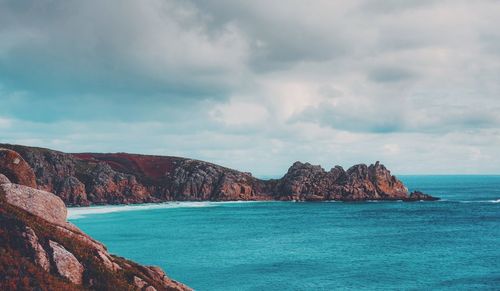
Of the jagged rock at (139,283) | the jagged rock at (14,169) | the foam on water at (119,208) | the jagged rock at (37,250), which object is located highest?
the jagged rock at (14,169)

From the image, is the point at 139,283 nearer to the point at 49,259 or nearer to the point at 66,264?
the point at 66,264

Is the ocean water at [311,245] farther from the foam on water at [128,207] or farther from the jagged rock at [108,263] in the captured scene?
the jagged rock at [108,263]

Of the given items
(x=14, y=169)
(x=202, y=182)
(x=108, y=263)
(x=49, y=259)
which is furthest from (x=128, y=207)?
(x=49, y=259)

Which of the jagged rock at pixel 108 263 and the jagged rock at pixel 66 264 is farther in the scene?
the jagged rock at pixel 108 263

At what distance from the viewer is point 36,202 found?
A: 3369 cm

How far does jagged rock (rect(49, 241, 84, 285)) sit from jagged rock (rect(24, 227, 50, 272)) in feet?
1.60

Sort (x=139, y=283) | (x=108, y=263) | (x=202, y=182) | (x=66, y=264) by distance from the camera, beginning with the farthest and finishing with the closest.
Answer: (x=202, y=182) < (x=108, y=263) < (x=139, y=283) < (x=66, y=264)

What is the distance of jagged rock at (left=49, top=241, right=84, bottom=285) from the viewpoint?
25.5 m

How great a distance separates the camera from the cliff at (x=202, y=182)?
17000cm

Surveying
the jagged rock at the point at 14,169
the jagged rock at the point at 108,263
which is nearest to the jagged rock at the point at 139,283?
the jagged rock at the point at 108,263

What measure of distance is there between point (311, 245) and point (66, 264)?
65.4 meters

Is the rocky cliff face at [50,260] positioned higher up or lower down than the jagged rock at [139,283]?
higher up

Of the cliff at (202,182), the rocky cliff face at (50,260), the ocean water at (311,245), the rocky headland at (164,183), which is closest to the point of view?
the rocky cliff face at (50,260)

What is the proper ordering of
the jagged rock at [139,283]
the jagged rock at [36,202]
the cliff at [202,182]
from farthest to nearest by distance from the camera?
1. the cliff at [202,182]
2. the jagged rock at [36,202]
3. the jagged rock at [139,283]
